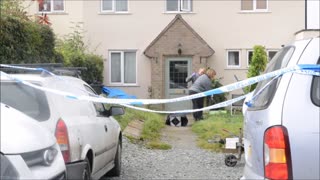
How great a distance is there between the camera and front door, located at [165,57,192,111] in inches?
898

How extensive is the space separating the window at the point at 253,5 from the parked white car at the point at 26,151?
758 inches

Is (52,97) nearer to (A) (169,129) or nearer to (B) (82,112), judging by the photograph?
(B) (82,112)

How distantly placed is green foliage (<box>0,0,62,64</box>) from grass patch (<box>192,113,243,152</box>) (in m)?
4.20

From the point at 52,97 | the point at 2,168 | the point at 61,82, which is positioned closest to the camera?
the point at 2,168

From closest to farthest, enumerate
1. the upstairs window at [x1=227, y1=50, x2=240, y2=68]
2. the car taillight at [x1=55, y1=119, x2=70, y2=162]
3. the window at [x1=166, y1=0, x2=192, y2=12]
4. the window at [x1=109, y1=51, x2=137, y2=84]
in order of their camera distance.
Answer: the car taillight at [x1=55, y1=119, x2=70, y2=162] → the upstairs window at [x1=227, y1=50, x2=240, y2=68] → the window at [x1=166, y1=0, x2=192, y2=12] → the window at [x1=109, y1=51, x2=137, y2=84]

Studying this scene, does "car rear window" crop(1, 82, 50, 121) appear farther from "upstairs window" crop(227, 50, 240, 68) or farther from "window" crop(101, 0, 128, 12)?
"window" crop(101, 0, 128, 12)

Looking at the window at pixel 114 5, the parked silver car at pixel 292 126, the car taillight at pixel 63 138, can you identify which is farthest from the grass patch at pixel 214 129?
the window at pixel 114 5

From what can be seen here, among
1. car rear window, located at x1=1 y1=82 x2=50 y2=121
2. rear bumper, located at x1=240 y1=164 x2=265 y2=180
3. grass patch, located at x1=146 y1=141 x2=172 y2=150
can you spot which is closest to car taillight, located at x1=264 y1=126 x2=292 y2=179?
rear bumper, located at x1=240 y1=164 x2=265 y2=180

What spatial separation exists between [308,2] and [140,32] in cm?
683

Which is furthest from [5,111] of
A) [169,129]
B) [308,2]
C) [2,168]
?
[308,2]

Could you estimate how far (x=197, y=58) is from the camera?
22500 mm

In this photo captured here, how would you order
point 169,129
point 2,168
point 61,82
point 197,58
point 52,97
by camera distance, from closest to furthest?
1. point 2,168
2. point 52,97
3. point 61,82
4. point 169,129
5. point 197,58

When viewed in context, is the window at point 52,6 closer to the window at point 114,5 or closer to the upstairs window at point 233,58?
the window at point 114,5

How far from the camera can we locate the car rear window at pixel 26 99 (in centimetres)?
555
